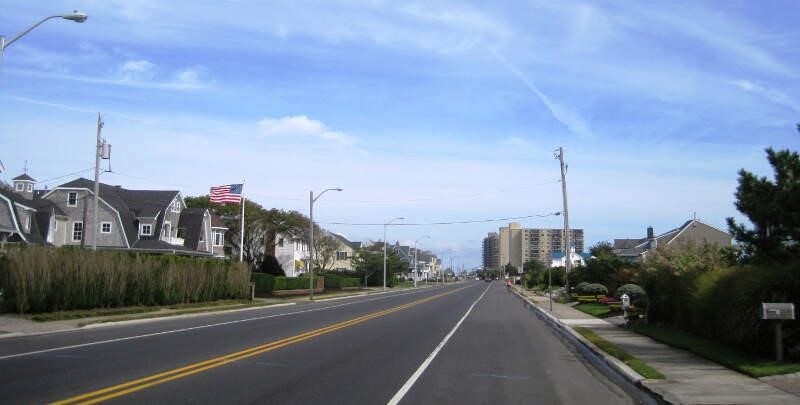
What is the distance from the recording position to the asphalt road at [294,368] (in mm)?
10602

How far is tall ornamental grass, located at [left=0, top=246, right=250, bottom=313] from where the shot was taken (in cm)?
2645

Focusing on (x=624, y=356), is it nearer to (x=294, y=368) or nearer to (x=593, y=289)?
(x=294, y=368)

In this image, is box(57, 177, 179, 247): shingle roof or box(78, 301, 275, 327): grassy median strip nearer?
box(78, 301, 275, 327): grassy median strip

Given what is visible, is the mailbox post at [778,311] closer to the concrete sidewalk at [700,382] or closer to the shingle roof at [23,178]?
the concrete sidewalk at [700,382]

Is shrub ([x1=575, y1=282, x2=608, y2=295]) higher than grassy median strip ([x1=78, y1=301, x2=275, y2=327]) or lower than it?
higher

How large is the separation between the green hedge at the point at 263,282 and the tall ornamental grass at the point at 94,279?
12738 millimetres

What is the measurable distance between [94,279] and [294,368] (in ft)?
64.7

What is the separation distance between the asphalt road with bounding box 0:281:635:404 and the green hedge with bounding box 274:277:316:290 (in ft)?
120

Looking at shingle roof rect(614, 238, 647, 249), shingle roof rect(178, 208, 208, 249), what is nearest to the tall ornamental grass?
shingle roof rect(178, 208, 208, 249)

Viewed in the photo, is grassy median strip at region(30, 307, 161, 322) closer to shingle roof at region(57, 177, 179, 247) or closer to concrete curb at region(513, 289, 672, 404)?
A: concrete curb at region(513, 289, 672, 404)

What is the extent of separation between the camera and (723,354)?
622 inches

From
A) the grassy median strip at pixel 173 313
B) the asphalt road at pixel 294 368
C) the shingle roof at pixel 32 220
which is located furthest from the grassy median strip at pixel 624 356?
the shingle roof at pixel 32 220

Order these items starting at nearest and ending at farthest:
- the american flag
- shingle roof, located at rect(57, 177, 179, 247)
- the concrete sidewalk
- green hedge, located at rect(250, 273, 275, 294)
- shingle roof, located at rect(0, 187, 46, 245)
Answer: the concrete sidewalk
shingle roof, located at rect(0, 187, 46, 245)
the american flag
green hedge, located at rect(250, 273, 275, 294)
shingle roof, located at rect(57, 177, 179, 247)

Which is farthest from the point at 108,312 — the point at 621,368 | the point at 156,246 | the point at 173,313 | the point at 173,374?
the point at 156,246
